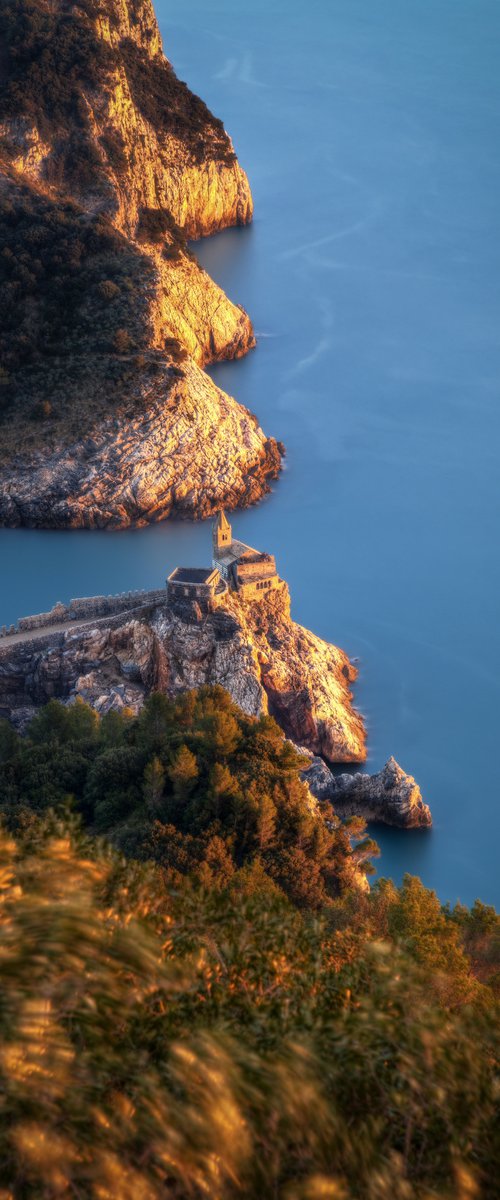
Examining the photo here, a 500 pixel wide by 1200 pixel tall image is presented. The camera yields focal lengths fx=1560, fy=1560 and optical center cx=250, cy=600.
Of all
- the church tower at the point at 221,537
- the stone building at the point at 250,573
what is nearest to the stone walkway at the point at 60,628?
the stone building at the point at 250,573

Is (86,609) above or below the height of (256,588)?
below

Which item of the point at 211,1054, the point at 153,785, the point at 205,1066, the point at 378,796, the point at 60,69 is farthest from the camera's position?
the point at 60,69

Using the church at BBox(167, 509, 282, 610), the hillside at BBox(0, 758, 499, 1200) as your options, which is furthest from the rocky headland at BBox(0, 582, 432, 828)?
the hillside at BBox(0, 758, 499, 1200)

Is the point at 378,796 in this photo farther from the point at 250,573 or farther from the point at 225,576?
the point at 225,576

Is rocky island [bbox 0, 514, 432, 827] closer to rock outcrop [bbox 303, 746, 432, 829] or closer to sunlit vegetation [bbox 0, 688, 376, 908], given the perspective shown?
rock outcrop [bbox 303, 746, 432, 829]

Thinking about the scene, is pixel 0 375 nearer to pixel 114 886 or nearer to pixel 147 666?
pixel 147 666

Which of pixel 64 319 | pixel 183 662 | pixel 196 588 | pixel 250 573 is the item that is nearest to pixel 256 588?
pixel 250 573
